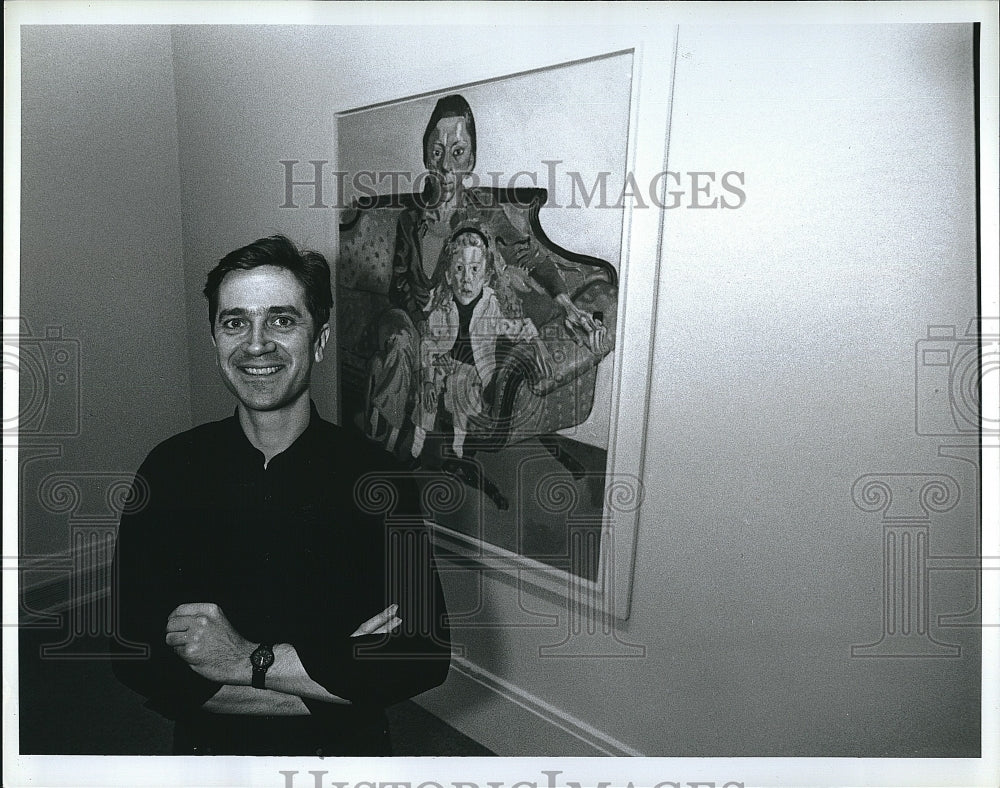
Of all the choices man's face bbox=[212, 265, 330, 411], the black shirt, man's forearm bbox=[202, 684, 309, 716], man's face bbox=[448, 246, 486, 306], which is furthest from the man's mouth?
man's forearm bbox=[202, 684, 309, 716]

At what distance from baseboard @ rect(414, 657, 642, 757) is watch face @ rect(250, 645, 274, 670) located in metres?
0.35

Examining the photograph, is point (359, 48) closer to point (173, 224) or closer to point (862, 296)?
point (173, 224)

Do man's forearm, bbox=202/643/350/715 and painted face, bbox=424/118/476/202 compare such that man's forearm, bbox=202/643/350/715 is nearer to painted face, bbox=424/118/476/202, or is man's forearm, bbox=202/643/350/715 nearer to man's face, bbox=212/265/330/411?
man's face, bbox=212/265/330/411

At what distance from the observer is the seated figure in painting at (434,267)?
71.7 inches

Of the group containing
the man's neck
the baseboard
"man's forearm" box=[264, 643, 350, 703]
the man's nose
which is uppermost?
the man's nose

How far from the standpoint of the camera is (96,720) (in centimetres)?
194

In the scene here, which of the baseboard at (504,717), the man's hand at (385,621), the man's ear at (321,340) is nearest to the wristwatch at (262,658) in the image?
the man's hand at (385,621)

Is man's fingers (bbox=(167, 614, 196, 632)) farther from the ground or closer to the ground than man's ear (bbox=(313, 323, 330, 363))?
closer to the ground

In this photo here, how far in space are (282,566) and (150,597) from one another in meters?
0.33

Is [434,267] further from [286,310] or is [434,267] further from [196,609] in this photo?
[196,609]

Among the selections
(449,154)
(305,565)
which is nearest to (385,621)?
(305,565)

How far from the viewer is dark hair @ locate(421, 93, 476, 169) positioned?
1.83 meters

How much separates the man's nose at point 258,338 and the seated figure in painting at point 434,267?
24 cm

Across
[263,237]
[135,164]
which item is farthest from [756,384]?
[135,164]
